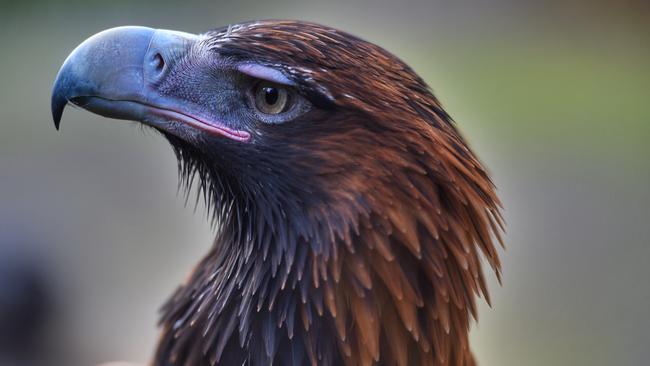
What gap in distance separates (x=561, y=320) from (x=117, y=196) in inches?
142

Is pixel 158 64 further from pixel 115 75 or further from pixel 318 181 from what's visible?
pixel 318 181

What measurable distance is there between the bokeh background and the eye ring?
3.40 meters

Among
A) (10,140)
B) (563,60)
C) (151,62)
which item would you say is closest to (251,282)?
(151,62)

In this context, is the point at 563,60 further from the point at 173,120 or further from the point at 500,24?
the point at 173,120

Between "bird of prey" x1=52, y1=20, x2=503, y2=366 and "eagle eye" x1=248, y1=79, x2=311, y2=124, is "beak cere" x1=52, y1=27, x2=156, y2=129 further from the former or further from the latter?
"eagle eye" x1=248, y1=79, x2=311, y2=124

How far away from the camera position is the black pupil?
6.35 ft

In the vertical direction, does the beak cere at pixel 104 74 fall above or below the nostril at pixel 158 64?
below

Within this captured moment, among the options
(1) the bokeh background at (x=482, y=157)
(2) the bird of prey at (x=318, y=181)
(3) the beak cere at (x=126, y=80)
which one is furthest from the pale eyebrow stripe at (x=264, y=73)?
(1) the bokeh background at (x=482, y=157)

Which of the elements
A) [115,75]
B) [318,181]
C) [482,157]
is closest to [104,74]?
[115,75]

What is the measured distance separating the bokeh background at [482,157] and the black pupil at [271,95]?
343cm

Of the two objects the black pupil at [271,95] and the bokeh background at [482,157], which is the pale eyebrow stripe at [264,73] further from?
the bokeh background at [482,157]

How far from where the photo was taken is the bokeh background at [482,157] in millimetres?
5434

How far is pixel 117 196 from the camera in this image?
6.88m

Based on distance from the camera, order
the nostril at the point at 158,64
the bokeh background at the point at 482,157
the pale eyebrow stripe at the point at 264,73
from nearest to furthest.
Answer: the pale eyebrow stripe at the point at 264,73 < the nostril at the point at 158,64 < the bokeh background at the point at 482,157
